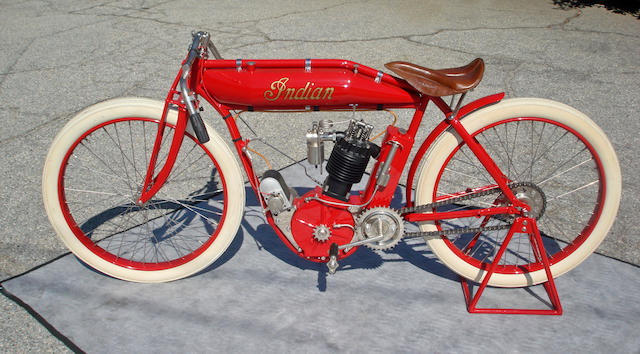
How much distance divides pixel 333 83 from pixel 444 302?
1.30 m

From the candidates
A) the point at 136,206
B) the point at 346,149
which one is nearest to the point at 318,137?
the point at 346,149

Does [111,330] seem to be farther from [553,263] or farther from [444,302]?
[553,263]

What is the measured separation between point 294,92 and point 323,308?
1.12 metres

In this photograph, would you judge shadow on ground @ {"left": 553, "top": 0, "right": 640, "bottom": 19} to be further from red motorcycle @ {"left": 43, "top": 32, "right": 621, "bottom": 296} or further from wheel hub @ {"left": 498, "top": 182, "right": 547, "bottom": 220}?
wheel hub @ {"left": 498, "top": 182, "right": 547, "bottom": 220}

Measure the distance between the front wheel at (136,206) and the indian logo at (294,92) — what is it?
0.39 meters

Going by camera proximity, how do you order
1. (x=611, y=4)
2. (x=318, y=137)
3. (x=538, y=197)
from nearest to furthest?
(x=318, y=137), (x=538, y=197), (x=611, y=4)

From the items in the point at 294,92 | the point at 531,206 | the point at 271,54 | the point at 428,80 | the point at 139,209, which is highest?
the point at 271,54

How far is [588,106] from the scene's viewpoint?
4547mm

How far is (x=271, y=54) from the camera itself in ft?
19.7

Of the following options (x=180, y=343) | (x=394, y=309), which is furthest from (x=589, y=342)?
(x=180, y=343)

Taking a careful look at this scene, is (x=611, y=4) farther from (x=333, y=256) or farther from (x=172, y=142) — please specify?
(x=172, y=142)

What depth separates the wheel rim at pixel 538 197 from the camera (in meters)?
2.36

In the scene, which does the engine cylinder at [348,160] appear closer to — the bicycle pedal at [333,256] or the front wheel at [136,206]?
the bicycle pedal at [333,256]

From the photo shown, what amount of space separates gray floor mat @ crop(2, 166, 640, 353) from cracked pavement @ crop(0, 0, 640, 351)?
8.1 inches
